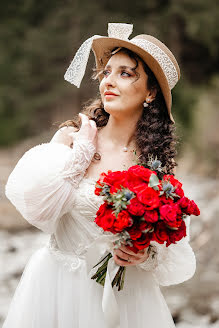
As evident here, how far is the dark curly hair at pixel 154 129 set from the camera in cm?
262

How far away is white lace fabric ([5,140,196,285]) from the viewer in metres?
2.29

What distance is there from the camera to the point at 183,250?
2.60 m

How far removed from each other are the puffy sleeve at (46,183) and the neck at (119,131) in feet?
0.97

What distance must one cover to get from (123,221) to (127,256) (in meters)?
0.28

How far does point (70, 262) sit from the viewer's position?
8.07 feet

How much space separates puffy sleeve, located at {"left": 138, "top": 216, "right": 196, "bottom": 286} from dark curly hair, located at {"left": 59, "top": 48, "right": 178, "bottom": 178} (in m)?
0.36

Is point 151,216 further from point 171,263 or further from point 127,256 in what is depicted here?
point 171,263

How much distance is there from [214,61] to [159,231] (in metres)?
14.9

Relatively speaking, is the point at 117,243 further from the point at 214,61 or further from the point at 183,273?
the point at 214,61

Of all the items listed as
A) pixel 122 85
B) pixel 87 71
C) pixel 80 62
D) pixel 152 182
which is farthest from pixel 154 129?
pixel 87 71

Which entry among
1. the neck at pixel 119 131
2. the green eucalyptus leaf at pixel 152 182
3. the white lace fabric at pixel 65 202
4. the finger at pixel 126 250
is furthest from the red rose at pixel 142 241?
the neck at pixel 119 131

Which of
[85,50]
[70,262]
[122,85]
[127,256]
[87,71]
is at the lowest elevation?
[87,71]

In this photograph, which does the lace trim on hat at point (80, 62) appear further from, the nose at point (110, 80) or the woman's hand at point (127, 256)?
the woman's hand at point (127, 256)

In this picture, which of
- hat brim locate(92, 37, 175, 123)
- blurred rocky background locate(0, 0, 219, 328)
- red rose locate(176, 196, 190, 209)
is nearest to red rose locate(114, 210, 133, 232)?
red rose locate(176, 196, 190, 209)
